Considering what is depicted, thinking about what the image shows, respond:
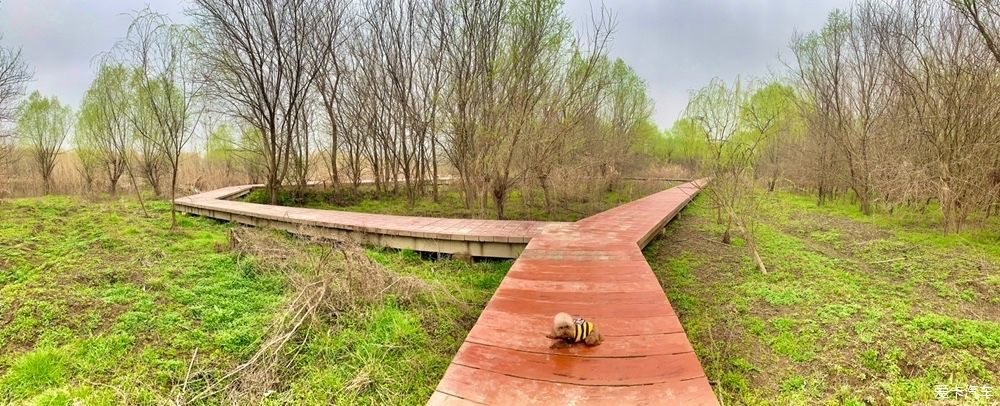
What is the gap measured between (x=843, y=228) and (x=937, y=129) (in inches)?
89.0

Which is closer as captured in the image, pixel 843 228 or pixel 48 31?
pixel 843 228

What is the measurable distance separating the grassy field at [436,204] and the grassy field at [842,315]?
12.0 feet

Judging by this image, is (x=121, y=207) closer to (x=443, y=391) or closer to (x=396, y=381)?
(x=396, y=381)

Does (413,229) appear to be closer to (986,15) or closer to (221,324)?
(221,324)

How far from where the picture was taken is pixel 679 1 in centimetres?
1239

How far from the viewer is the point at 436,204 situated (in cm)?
1212

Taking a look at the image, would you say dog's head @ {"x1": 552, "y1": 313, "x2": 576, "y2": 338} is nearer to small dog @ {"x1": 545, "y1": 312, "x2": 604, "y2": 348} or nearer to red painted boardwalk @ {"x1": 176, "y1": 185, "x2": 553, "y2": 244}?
small dog @ {"x1": 545, "y1": 312, "x2": 604, "y2": 348}

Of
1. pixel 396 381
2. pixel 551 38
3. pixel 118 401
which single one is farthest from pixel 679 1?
pixel 118 401

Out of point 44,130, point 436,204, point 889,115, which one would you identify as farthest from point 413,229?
point 44,130

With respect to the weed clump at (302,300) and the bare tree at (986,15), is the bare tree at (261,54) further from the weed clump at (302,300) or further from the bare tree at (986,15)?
the bare tree at (986,15)

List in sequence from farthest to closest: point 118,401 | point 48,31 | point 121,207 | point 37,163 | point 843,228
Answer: point 37,163 → point 121,207 → point 48,31 → point 843,228 → point 118,401

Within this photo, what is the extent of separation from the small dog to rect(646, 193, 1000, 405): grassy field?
997 millimetres

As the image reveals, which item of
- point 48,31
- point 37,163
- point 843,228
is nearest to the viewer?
point 843,228

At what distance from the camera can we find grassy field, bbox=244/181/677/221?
998cm
